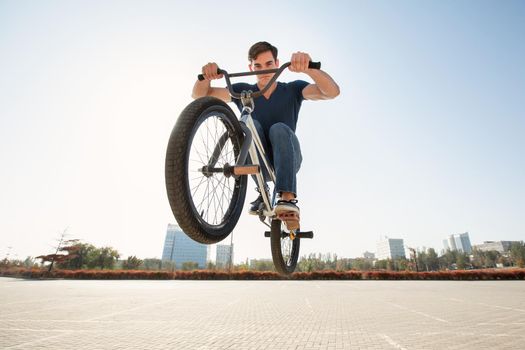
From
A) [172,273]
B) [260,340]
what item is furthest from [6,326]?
[172,273]

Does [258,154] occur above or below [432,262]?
below

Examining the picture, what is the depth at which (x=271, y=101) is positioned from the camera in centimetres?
364

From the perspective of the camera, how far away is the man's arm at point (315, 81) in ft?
8.64

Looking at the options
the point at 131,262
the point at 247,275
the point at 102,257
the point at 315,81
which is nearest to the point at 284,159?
the point at 315,81

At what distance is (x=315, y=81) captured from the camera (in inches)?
125

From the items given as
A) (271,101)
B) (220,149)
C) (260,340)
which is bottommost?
(260,340)

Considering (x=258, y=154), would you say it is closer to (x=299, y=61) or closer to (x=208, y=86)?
(x=208, y=86)

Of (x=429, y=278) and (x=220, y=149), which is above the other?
(x=220, y=149)

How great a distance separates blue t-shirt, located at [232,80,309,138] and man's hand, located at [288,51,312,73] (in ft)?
3.09

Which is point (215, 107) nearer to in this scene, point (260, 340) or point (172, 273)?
point (260, 340)

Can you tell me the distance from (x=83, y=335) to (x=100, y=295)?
1776cm

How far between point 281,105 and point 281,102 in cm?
4

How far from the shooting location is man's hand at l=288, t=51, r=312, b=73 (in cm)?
263

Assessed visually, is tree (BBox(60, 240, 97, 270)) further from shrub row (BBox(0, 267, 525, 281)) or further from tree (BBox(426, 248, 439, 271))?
tree (BBox(426, 248, 439, 271))
